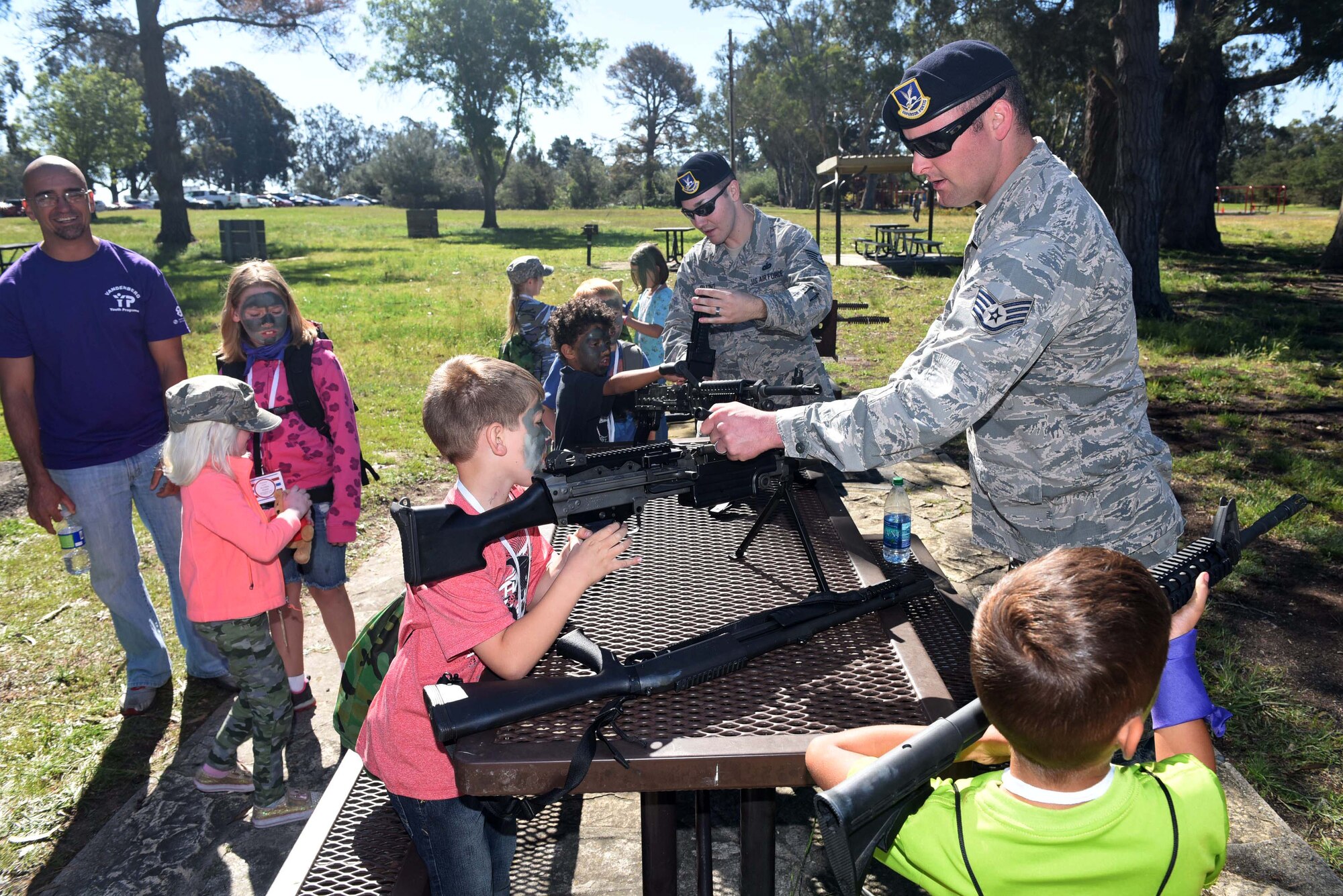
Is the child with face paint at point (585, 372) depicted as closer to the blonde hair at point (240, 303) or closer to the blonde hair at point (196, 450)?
the blonde hair at point (240, 303)

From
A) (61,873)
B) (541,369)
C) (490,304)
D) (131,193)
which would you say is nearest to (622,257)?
(490,304)

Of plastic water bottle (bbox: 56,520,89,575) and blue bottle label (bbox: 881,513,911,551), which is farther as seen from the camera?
plastic water bottle (bbox: 56,520,89,575)

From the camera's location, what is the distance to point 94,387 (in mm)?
4188

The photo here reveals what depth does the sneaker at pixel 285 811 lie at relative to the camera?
346 centimetres

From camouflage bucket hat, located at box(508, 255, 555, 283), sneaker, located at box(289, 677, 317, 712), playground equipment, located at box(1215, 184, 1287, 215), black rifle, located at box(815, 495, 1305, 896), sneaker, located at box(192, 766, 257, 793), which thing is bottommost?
sneaker, located at box(192, 766, 257, 793)

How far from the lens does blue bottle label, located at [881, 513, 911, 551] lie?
3.14m

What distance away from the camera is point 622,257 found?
27375mm

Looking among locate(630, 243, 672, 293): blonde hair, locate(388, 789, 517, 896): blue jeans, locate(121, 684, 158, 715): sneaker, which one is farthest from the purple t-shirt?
locate(630, 243, 672, 293): blonde hair

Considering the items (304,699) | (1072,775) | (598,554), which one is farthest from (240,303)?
(1072,775)

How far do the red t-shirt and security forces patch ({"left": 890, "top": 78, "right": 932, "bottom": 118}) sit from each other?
63.8 inches

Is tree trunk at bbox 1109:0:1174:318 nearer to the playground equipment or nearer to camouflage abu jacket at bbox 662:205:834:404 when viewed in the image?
camouflage abu jacket at bbox 662:205:834:404

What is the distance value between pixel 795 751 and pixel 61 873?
10.4 ft

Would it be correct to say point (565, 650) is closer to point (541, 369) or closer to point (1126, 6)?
point (541, 369)

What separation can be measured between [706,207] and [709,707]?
9.74ft
